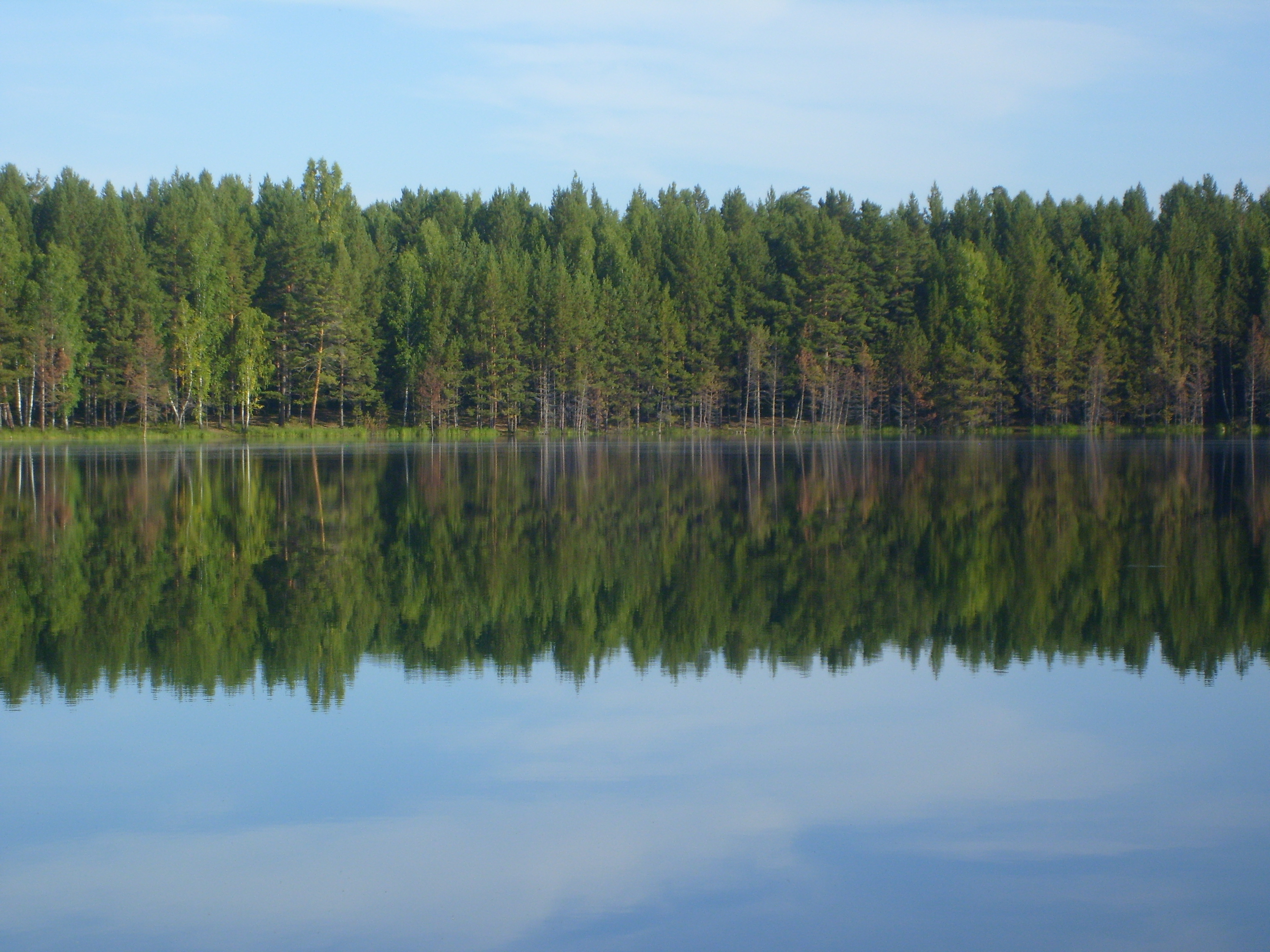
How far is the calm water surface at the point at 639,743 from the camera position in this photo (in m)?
6.63

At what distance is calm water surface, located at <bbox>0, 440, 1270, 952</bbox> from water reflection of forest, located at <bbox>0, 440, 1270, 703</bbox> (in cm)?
10

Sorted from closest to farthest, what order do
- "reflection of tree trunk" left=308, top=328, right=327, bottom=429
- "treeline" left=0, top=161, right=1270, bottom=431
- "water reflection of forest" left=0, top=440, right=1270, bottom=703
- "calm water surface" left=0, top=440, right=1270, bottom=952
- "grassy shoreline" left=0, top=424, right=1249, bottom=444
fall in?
"calm water surface" left=0, top=440, right=1270, bottom=952 → "water reflection of forest" left=0, top=440, right=1270, bottom=703 → "grassy shoreline" left=0, top=424, right=1249, bottom=444 → "treeline" left=0, top=161, right=1270, bottom=431 → "reflection of tree trunk" left=308, top=328, right=327, bottom=429

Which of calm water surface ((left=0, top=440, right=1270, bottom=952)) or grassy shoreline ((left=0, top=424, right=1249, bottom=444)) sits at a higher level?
grassy shoreline ((left=0, top=424, right=1249, bottom=444))

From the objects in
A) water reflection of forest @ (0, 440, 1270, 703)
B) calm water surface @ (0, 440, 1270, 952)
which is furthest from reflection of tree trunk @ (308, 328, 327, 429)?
calm water surface @ (0, 440, 1270, 952)

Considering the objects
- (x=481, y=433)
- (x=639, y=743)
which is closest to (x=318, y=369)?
(x=481, y=433)

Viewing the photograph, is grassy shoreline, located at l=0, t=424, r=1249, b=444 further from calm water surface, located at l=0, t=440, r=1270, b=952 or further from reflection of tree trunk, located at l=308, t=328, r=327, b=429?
calm water surface, located at l=0, t=440, r=1270, b=952

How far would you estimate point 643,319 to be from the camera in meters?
103

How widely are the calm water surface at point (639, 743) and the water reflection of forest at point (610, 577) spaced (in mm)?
102

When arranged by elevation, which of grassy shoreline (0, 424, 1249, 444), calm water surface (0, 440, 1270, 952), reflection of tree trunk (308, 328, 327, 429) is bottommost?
calm water surface (0, 440, 1270, 952)

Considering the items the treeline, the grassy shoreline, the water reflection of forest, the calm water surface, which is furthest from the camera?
the treeline

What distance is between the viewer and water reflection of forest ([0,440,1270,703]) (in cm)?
1262

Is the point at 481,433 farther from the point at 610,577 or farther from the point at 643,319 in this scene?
the point at 610,577

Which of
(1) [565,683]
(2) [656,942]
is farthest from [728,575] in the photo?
(2) [656,942]

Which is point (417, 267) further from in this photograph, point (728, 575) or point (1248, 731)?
point (1248, 731)
